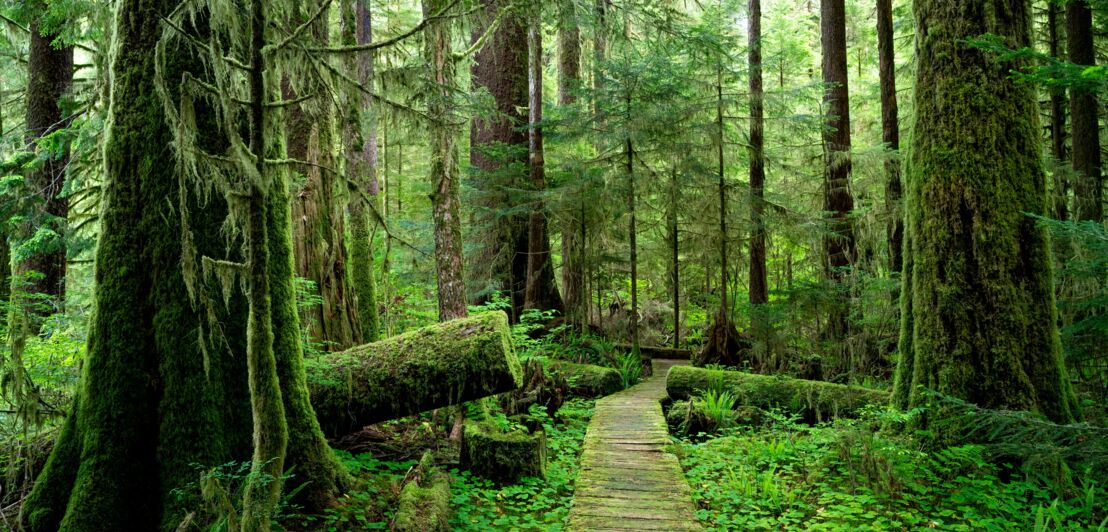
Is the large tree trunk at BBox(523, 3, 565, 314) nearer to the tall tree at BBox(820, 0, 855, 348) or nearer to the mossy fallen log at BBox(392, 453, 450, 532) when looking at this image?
the tall tree at BBox(820, 0, 855, 348)

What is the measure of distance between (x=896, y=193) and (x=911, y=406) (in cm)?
726

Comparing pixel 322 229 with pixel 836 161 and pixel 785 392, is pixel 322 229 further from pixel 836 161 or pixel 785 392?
pixel 836 161

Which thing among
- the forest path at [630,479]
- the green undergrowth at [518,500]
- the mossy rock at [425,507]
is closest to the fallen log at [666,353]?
the forest path at [630,479]

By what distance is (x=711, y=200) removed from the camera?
1402cm

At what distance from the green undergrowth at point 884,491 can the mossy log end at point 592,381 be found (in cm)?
432

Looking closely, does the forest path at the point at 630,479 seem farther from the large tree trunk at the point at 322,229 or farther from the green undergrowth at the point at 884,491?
the large tree trunk at the point at 322,229

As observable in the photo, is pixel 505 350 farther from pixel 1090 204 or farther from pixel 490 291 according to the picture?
pixel 1090 204

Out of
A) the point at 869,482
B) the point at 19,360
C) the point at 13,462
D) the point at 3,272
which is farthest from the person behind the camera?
the point at 3,272

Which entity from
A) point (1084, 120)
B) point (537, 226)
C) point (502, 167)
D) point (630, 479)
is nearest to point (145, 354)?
point (630, 479)

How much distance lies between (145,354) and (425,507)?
2.21 m

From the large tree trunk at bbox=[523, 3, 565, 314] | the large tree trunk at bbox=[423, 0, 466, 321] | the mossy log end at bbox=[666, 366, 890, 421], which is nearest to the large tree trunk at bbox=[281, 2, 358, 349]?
the large tree trunk at bbox=[423, 0, 466, 321]

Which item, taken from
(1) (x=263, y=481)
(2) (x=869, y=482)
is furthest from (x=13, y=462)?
(2) (x=869, y=482)

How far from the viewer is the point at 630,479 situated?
18.7 ft

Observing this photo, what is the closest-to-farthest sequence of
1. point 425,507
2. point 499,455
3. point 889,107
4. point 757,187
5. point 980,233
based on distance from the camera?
point 425,507
point 980,233
point 499,455
point 889,107
point 757,187
